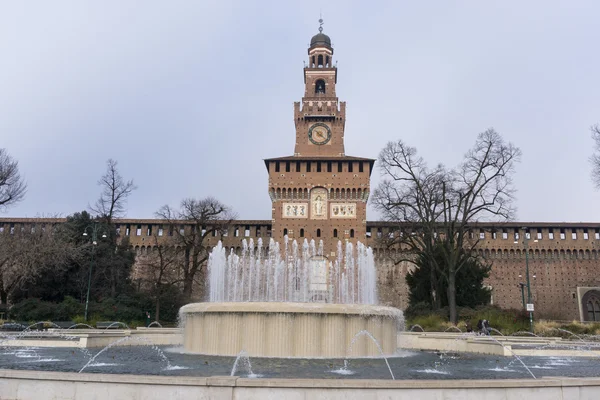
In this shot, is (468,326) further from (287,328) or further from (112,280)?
(112,280)

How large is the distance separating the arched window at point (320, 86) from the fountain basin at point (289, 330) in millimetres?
38020

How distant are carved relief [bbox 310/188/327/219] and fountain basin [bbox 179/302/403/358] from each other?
98.0 ft

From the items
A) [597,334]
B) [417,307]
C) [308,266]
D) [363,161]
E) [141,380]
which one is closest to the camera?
[141,380]

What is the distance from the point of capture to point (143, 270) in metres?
43.8

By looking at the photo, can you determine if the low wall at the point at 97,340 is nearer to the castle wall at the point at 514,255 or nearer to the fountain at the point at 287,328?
the fountain at the point at 287,328

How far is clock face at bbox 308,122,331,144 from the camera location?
4478 cm

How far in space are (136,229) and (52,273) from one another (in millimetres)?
13128

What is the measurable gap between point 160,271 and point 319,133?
59.6 ft

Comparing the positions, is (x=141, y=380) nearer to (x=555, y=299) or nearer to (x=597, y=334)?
(x=597, y=334)

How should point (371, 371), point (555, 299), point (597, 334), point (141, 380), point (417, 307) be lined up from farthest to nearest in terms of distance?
point (555, 299)
point (417, 307)
point (597, 334)
point (371, 371)
point (141, 380)

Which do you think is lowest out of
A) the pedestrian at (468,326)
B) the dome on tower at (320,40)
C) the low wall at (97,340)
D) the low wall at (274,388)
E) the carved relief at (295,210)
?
the pedestrian at (468,326)

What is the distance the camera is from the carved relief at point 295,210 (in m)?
41.4

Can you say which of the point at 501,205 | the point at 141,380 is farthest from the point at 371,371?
the point at 501,205

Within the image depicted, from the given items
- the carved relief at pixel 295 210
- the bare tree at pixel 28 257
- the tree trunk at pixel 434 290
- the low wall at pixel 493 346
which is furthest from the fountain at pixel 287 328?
the carved relief at pixel 295 210
